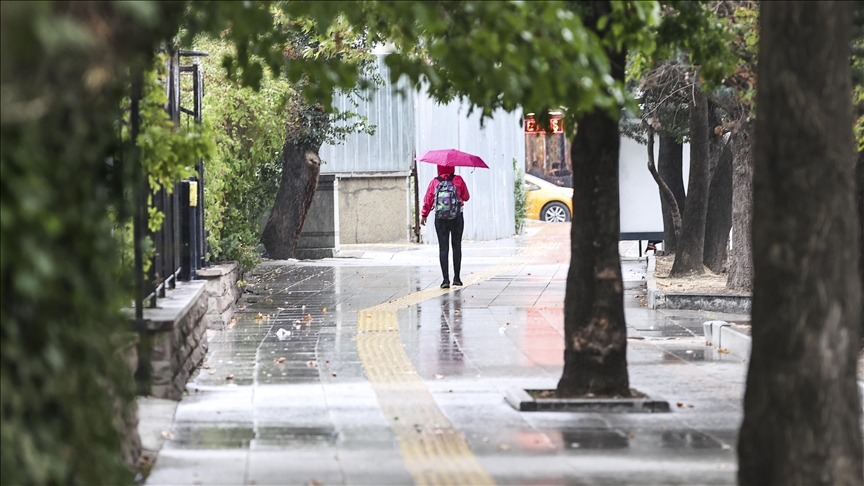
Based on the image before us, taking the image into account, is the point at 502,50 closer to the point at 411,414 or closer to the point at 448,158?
the point at 411,414

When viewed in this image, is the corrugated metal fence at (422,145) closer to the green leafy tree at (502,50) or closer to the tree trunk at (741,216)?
the tree trunk at (741,216)

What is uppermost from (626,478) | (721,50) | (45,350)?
(721,50)

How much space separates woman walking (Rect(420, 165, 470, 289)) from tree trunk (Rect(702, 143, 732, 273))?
4004 mm

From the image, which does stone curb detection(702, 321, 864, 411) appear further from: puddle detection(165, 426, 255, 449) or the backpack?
the backpack

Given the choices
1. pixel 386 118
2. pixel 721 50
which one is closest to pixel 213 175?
pixel 721 50

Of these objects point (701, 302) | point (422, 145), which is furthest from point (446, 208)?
point (422, 145)

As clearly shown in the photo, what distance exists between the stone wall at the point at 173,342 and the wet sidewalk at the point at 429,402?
0.56ft

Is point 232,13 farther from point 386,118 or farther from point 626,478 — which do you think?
point 386,118

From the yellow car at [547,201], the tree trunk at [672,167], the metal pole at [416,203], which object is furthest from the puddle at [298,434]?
the yellow car at [547,201]

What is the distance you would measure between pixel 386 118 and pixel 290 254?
726 centimetres

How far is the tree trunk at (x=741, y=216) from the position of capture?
14359mm

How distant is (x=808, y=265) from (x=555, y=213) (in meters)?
34.8

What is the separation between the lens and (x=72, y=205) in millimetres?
3318

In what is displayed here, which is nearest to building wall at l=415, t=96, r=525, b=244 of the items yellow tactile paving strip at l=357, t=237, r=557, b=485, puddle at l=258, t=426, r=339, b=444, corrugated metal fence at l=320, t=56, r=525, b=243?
corrugated metal fence at l=320, t=56, r=525, b=243
